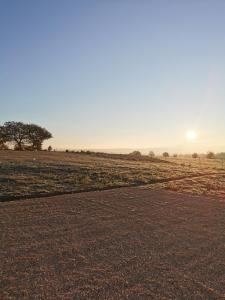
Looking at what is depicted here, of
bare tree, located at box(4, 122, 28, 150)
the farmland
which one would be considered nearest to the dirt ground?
the farmland

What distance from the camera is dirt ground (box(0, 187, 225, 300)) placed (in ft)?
21.6

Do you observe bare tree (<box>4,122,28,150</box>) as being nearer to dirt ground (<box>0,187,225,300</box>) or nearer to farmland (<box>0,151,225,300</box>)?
farmland (<box>0,151,225,300</box>)

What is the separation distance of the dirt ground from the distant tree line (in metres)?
43.5

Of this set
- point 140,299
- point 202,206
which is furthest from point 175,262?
point 202,206

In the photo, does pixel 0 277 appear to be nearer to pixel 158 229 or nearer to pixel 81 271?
pixel 81 271

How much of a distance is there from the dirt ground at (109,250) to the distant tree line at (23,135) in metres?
43.5

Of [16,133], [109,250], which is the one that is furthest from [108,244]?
[16,133]

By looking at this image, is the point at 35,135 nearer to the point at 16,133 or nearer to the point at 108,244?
the point at 16,133

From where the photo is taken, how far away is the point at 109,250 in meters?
8.63

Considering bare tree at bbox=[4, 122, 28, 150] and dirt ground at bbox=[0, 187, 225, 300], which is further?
bare tree at bbox=[4, 122, 28, 150]

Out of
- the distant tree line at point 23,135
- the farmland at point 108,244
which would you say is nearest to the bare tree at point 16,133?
Result: the distant tree line at point 23,135

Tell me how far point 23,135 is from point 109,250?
165ft

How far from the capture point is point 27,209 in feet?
40.4

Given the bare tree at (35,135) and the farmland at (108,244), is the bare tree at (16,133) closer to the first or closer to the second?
the bare tree at (35,135)
